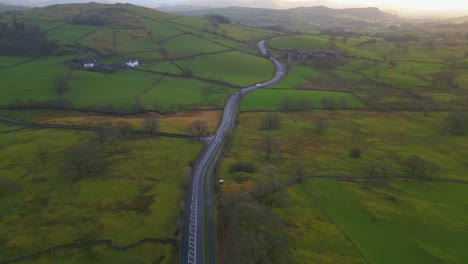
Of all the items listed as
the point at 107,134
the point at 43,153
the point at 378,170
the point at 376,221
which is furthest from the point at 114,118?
the point at 376,221

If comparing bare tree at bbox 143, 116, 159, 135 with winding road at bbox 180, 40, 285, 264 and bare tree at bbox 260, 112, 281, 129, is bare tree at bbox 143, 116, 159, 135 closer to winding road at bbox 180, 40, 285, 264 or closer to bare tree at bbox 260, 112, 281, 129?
winding road at bbox 180, 40, 285, 264

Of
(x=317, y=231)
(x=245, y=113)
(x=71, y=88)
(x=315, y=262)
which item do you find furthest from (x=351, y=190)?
(x=71, y=88)

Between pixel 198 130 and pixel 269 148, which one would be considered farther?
pixel 198 130

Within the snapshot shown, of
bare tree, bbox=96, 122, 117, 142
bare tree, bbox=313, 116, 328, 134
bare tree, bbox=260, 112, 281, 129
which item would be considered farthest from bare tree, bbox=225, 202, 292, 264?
bare tree, bbox=313, 116, 328, 134

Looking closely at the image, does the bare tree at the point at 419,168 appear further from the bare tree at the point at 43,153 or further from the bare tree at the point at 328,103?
the bare tree at the point at 43,153

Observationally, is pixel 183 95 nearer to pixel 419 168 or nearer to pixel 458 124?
pixel 419 168

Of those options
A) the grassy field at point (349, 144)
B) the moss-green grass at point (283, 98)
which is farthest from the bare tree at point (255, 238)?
the moss-green grass at point (283, 98)
